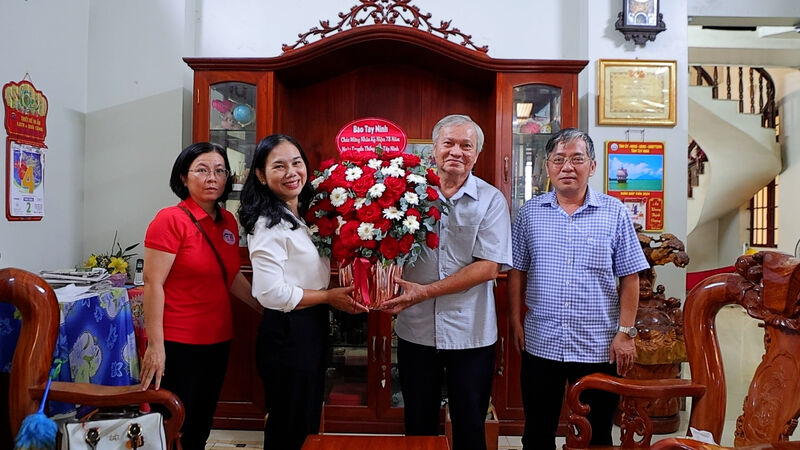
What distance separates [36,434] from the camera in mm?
1375

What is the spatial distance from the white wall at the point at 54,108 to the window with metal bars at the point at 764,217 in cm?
950

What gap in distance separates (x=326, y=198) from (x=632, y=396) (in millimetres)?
1192

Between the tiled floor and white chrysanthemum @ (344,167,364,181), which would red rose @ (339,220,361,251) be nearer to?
white chrysanthemum @ (344,167,364,181)

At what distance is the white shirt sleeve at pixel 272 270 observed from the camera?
1.67 metres

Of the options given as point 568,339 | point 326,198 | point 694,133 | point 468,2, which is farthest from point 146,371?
point 694,133

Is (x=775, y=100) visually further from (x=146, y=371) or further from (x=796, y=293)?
(x=146, y=371)

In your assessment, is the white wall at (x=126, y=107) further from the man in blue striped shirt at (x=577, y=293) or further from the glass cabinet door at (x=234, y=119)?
the man in blue striped shirt at (x=577, y=293)

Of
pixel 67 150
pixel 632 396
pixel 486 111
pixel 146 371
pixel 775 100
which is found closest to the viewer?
pixel 632 396

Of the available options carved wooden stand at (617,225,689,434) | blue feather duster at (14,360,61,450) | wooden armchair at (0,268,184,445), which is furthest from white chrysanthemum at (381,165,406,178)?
carved wooden stand at (617,225,689,434)

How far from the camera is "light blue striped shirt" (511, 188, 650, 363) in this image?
1.87 meters

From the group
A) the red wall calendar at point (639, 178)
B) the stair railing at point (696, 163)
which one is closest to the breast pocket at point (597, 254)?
the red wall calendar at point (639, 178)

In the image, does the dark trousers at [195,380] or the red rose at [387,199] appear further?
the dark trousers at [195,380]

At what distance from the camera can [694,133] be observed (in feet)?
25.7

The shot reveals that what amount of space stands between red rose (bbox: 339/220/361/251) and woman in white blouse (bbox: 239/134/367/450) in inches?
6.6
